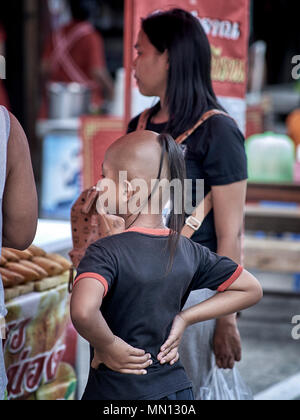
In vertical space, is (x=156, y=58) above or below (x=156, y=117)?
above

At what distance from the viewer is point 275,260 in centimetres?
487

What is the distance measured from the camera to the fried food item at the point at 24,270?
2.73 meters

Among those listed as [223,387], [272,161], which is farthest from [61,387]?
[272,161]

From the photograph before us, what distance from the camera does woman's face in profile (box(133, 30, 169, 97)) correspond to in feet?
7.54

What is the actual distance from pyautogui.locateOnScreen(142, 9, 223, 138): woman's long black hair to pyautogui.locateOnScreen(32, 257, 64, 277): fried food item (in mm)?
876

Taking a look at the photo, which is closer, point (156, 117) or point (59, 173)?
point (156, 117)

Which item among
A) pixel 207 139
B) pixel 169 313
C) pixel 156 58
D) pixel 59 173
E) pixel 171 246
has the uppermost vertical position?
pixel 156 58

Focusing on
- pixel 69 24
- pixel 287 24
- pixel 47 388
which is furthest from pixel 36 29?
pixel 287 24

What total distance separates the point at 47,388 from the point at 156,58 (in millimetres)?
1448

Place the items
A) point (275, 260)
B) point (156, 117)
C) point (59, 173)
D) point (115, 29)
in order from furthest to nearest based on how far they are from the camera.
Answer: point (115, 29) → point (59, 173) → point (275, 260) → point (156, 117)

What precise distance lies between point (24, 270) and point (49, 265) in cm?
15

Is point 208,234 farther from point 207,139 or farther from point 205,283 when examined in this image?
point 205,283

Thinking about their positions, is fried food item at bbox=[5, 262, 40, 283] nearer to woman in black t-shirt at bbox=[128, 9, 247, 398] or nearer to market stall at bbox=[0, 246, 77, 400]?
market stall at bbox=[0, 246, 77, 400]

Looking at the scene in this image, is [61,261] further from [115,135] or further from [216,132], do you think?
[115,135]
